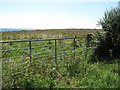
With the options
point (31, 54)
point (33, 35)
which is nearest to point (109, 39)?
point (31, 54)

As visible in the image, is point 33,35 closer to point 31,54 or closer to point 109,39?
point 109,39

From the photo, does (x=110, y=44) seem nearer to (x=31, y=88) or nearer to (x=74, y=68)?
Answer: (x=74, y=68)

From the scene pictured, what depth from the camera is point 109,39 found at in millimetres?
8000

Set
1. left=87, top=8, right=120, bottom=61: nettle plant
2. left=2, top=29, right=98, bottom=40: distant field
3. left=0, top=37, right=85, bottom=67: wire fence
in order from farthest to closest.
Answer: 1. left=2, top=29, right=98, bottom=40: distant field
2. left=87, top=8, right=120, bottom=61: nettle plant
3. left=0, top=37, right=85, bottom=67: wire fence

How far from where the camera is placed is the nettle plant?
25.6 feet

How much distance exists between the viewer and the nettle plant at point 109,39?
25.6 feet

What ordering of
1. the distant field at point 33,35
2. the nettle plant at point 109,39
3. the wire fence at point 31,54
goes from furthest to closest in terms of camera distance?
1. the distant field at point 33,35
2. the nettle plant at point 109,39
3. the wire fence at point 31,54

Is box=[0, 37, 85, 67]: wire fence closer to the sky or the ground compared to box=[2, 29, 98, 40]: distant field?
closer to the ground

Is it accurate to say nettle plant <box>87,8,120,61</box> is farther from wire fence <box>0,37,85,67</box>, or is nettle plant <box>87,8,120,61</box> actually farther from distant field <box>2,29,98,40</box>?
distant field <box>2,29,98,40</box>

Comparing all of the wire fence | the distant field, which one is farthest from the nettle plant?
the distant field

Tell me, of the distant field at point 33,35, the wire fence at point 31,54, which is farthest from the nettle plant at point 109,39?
the distant field at point 33,35

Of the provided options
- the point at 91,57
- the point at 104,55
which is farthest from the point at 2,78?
the point at 104,55

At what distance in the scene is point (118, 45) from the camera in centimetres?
776

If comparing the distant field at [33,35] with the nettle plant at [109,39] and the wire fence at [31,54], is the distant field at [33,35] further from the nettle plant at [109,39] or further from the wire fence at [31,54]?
the wire fence at [31,54]
